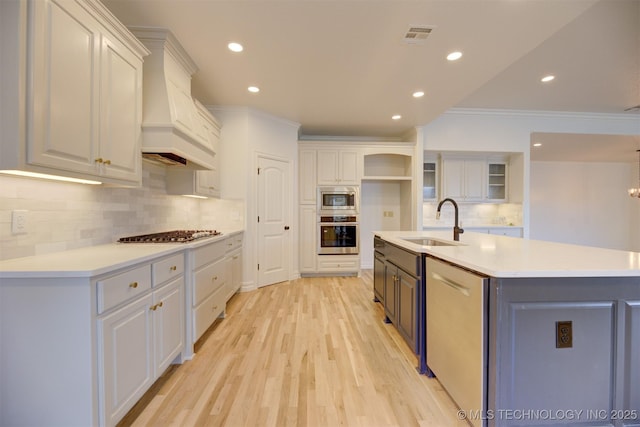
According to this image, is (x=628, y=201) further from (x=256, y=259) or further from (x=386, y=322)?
(x=256, y=259)

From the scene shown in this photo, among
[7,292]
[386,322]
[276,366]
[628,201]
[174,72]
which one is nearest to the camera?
[7,292]

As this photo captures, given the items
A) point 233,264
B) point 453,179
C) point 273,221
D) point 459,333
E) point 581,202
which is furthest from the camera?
point 581,202

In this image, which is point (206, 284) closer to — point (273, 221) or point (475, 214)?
point (273, 221)

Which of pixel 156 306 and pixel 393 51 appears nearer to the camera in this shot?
pixel 156 306

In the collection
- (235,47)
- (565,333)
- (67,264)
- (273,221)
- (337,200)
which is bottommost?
(565,333)

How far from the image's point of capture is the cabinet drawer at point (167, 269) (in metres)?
1.58

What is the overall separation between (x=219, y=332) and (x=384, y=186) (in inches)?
158

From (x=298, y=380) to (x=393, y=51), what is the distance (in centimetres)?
282

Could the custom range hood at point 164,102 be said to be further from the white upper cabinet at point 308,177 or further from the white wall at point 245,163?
the white upper cabinet at point 308,177

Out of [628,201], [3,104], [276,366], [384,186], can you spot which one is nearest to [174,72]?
[3,104]

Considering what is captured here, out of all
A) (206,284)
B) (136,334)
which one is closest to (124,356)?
(136,334)

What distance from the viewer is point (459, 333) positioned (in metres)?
1.38

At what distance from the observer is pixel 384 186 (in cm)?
529

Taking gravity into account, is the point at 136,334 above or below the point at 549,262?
below
